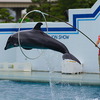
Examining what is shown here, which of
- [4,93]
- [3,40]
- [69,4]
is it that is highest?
[69,4]

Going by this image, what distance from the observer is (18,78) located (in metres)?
14.6

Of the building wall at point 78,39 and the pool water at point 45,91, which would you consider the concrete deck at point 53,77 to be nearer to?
the pool water at point 45,91

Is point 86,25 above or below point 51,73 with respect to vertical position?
above

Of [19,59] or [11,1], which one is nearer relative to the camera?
[19,59]

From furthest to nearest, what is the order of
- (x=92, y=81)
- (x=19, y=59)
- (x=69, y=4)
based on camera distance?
(x=69, y=4)
(x=19, y=59)
(x=92, y=81)

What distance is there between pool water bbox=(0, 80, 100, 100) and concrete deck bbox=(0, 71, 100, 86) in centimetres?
18

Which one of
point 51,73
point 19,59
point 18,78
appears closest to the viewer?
point 18,78

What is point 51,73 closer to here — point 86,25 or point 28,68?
point 28,68

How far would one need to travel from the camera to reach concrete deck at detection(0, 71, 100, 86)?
1369 cm

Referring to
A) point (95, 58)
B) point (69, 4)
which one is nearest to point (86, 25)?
point (95, 58)

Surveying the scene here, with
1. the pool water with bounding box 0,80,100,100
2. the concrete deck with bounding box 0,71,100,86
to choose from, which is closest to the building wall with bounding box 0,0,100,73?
the concrete deck with bounding box 0,71,100,86

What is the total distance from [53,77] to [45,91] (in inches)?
71.1

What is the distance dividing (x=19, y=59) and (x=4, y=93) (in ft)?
17.0

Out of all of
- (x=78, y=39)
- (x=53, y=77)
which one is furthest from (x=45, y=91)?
(x=78, y=39)
